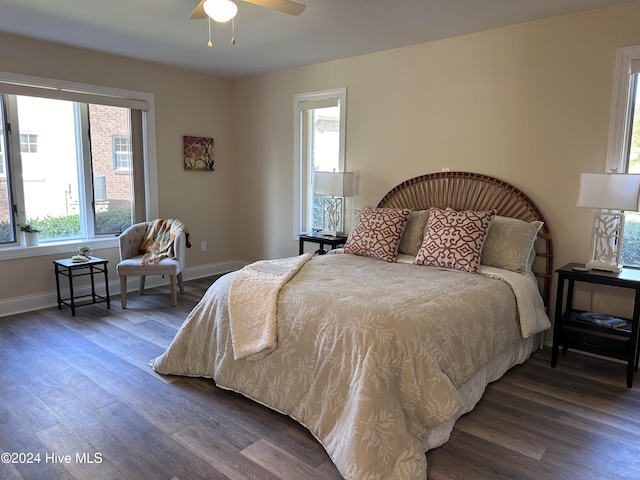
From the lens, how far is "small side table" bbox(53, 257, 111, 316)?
4.26 metres

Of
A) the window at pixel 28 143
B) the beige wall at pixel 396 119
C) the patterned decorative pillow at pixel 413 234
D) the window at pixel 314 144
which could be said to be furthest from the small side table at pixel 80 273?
the patterned decorative pillow at pixel 413 234

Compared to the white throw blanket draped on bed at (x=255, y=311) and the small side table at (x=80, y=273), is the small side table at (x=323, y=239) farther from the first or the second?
the small side table at (x=80, y=273)

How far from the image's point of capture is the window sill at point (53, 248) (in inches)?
167

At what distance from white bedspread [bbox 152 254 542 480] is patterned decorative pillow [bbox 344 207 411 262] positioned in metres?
0.56

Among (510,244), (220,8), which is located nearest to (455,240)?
(510,244)

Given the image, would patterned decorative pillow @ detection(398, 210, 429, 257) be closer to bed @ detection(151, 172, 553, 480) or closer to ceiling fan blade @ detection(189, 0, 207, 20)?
bed @ detection(151, 172, 553, 480)

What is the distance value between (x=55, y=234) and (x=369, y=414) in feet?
13.2

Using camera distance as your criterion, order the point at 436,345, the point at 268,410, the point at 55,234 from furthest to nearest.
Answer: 1. the point at 55,234
2. the point at 268,410
3. the point at 436,345

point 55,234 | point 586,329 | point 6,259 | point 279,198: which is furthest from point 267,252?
point 586,329

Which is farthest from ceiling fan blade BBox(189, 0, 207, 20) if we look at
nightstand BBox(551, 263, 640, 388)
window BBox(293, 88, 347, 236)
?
nightstand BBox(551, 263, 640, 388)

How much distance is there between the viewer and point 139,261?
446 cm

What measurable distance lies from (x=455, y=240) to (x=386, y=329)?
1455mm

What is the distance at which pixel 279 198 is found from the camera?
18.3 feet

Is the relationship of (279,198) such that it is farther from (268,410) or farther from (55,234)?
(268,410)
